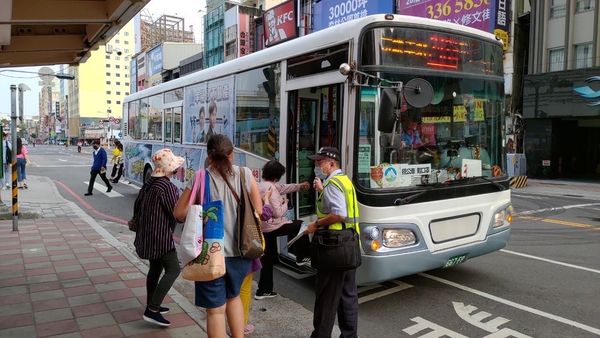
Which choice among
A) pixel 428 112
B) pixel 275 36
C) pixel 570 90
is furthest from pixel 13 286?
pixel 275 36

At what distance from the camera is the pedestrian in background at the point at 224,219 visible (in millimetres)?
3381

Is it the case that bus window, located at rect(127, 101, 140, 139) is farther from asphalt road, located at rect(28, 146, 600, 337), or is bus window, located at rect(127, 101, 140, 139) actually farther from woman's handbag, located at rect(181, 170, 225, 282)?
woman's handbag, located at rect(181, 170, 225, 282)

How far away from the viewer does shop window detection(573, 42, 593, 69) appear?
76.1ft

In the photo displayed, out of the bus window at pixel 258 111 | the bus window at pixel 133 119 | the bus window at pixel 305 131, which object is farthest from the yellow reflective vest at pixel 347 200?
the bus window at pixel 133 119

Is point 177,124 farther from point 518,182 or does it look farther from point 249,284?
point 518,182

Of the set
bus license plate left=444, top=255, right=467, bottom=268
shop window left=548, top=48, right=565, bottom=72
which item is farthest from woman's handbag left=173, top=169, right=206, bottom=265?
shop window left=548, top=48, right=565, bottom=72

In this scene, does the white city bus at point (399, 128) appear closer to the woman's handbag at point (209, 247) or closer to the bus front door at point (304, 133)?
the bus front door at point (304, 133)

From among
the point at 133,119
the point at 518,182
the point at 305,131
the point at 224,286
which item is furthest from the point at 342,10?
the point at 224,286

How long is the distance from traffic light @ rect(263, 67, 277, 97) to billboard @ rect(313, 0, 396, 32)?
74.1ft

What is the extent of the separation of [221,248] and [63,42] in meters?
4.00

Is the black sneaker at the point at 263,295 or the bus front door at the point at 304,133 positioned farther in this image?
the bus front door at the point at 304,133

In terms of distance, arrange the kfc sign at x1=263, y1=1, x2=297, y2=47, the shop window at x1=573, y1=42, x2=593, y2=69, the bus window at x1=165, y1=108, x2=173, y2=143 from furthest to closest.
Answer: the kfc sign at x1=263, y1=1, x2=297, y2=47 → the shop window at x1=573, y1=42, x2=593, y2=69 → the bus window at x1=165, y1=108, x2=173, y2=143

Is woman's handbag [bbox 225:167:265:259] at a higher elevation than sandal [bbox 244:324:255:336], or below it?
higher

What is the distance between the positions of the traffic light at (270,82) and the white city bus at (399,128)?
Answer: 1 centimetres
